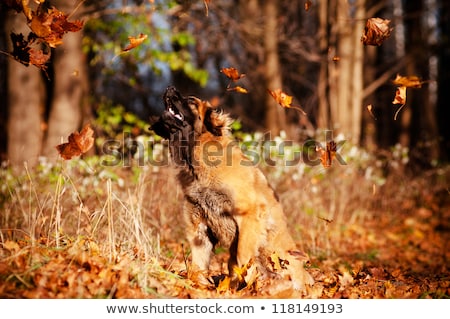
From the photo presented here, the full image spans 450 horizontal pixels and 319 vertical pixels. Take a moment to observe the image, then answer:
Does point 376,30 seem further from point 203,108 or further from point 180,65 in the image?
point 180,65

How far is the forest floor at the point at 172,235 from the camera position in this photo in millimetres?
4309

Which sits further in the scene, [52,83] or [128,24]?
[128,24]

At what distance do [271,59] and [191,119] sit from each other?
35.4 ft

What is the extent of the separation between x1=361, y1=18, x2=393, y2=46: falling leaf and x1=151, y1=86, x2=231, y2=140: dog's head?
1.79 m

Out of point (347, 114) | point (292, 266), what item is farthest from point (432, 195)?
point (292, 266)

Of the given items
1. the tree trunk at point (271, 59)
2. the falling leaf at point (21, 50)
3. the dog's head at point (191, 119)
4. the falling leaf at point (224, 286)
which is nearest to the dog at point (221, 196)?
the dog's head at point (191, 119)

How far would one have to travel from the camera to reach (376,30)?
4.90m

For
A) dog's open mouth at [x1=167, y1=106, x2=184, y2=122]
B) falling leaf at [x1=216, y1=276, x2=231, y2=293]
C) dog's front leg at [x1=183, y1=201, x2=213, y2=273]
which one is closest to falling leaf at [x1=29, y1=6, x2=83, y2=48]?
dog's open mouth at [x1=167, y1=106, x2=184, y2=122]

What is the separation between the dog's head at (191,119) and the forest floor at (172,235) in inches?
37.2

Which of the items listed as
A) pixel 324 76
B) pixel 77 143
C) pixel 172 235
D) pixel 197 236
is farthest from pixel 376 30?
pixel 324 76
